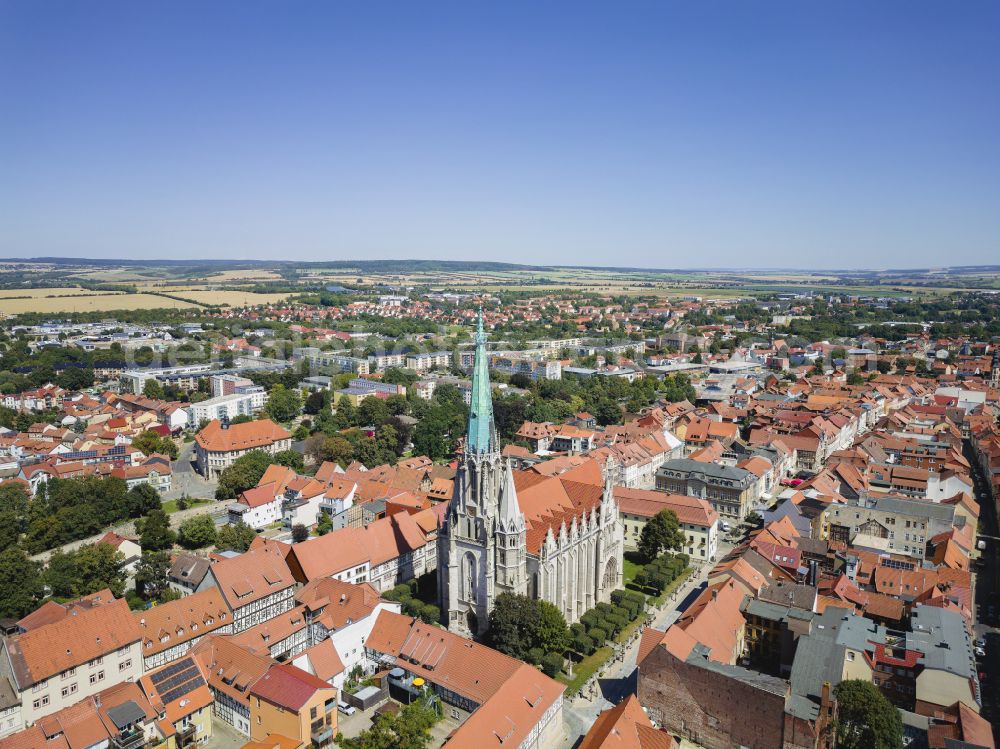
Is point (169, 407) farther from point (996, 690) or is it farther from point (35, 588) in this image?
point (996, 690)

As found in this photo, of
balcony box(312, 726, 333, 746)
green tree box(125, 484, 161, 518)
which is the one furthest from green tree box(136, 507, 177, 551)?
balcony box(312, 726, 333, 746)

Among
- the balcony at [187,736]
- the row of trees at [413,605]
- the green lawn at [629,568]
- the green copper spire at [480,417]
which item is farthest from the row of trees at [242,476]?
the green lawn at [629,568]

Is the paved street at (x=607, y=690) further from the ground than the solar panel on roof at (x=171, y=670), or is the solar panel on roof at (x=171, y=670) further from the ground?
the solar panel on roof at (x=171, y=670)

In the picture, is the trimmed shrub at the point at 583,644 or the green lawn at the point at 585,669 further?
the trimmed shrub at the point at 583,644

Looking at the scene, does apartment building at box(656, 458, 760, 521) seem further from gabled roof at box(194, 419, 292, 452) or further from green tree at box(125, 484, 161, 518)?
green tree at box(125, 484, 161, 518)

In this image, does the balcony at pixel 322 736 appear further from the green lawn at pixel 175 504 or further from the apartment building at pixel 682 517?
the green lawn at pixel 175 504

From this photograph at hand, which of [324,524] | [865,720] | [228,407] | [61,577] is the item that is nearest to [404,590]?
[324,524]
